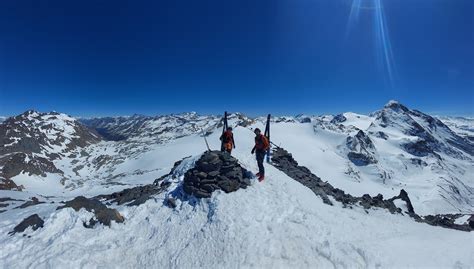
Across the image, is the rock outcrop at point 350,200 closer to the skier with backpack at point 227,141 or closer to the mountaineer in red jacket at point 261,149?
the mountaineer in red jacket at point 261,149

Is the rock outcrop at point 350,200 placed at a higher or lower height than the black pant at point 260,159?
lower

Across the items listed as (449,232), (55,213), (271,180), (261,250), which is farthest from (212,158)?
(449,232)

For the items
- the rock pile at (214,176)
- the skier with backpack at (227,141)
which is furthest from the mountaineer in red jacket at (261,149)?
the skier with backpack at (227,141)

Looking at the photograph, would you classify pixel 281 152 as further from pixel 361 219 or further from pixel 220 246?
pixel 220 246

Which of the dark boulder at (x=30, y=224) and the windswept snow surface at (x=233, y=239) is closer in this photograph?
the windswept snow surface at (x=233, y=239)

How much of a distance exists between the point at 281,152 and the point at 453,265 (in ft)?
65.6

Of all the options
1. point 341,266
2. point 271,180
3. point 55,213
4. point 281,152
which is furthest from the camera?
point 281,152

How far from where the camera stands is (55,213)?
14.9 metres

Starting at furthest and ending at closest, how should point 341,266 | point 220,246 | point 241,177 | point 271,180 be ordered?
point 271,180 → point 241,177 → point 220,246 → point 341,266

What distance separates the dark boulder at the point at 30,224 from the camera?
13752 millimetres

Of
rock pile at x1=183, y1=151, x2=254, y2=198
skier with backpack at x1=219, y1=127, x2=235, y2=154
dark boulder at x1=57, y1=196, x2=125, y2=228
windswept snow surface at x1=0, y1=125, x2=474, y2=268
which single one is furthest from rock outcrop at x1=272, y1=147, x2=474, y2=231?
dark boulder at x1=57, y1=196, x2=125, y2=228

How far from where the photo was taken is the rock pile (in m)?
17.8

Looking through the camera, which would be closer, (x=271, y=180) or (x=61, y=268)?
(x=61, y=268)

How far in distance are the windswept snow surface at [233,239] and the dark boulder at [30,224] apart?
343mm
